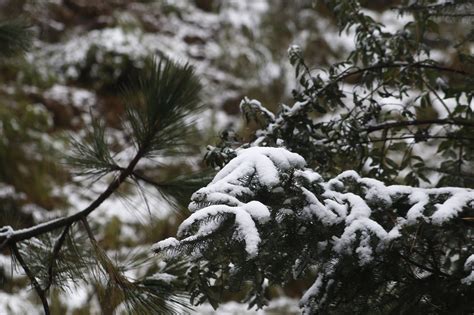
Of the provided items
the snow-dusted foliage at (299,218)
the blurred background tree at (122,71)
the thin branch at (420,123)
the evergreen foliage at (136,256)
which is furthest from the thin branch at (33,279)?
the blurred background tree at (122,71)

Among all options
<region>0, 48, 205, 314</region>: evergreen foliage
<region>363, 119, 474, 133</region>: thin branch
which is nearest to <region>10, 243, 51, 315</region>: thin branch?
<region>0, 48, 205, 314</region>: evergreen foliage

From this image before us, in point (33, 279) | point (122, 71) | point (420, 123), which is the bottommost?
point (33, 279)

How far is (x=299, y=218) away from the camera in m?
0.81

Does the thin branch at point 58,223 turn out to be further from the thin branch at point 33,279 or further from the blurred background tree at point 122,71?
the blurred background tree at point 122,71

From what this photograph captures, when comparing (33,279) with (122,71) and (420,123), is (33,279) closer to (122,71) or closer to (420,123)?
(420,123)

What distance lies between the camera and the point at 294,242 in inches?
33.2

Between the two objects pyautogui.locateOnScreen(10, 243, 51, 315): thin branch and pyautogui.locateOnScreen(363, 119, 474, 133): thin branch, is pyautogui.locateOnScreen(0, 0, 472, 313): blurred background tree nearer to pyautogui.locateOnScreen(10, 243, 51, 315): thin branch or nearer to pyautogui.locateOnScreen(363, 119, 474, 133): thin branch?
pyautogui.locateOnScreen(10, 243, 51, 315): thin branch

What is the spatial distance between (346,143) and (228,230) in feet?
2.07

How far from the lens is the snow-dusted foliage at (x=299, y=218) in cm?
75

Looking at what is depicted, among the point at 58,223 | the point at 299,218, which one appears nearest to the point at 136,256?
the point at 58,223

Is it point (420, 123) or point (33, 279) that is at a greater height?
point (420, 123)

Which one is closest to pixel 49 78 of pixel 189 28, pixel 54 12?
pixel 54 12

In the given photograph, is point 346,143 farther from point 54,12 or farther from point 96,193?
point 54,12

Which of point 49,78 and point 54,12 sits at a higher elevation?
point 54,12
